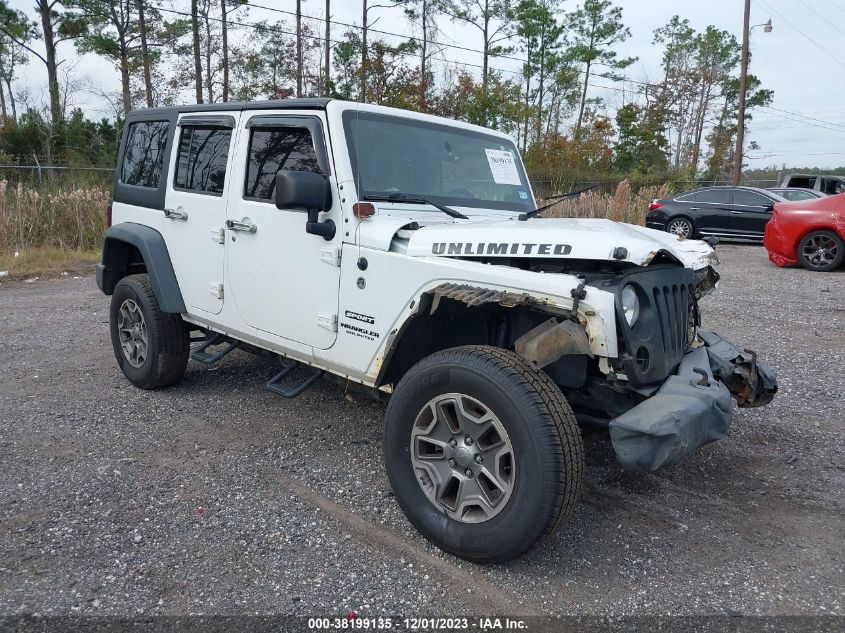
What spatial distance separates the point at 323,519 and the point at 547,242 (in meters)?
1.74

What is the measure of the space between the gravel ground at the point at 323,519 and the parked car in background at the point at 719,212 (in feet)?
37.3

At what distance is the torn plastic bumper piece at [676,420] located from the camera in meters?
2.64

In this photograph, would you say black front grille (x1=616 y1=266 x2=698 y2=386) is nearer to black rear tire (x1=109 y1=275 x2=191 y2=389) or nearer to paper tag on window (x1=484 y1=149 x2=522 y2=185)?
paper tag on window (x1=484 y1=149 x2=522 y2=185)

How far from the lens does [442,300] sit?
321 centimetres

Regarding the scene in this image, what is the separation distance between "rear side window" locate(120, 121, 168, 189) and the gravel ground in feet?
5.35

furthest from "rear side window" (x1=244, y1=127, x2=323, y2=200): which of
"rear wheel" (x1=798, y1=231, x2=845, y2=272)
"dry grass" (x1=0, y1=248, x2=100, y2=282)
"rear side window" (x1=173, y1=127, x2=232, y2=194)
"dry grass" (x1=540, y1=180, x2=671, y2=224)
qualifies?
"dry grass" (x1=540, y1=180, x2=671, y2=224)

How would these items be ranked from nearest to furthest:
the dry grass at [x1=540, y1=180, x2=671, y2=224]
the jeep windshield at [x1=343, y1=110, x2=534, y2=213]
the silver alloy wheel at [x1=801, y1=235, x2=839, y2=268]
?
the jeep windshield at [x1=343, y1=110, x2=534, y2=213] < the silver alloy wheel at [x1=801, y1=235, x2=839, y2=268] < the dry grass at [x1=540, y1=180, x2=671, y2=224]

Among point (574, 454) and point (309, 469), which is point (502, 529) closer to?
point (574, 454)

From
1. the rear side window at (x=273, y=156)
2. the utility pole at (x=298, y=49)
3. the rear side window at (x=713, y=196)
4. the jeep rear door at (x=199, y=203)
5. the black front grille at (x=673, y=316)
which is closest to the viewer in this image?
the black front grille at (x=673, y=316)

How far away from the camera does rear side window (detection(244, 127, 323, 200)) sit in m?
3.86

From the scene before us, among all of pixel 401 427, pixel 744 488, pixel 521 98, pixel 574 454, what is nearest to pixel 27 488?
pixel 401 427

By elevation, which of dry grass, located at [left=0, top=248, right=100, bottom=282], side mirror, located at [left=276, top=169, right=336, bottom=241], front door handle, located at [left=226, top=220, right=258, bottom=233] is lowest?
dry grass, located at [left=0, top=248, right=100, bottom=282]

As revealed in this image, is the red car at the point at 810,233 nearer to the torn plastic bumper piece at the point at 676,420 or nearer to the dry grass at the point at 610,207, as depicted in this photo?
the dry grass at the point at 610,207

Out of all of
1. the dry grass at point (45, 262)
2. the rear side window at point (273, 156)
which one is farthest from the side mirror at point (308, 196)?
the dry grass at point (45, 262)
